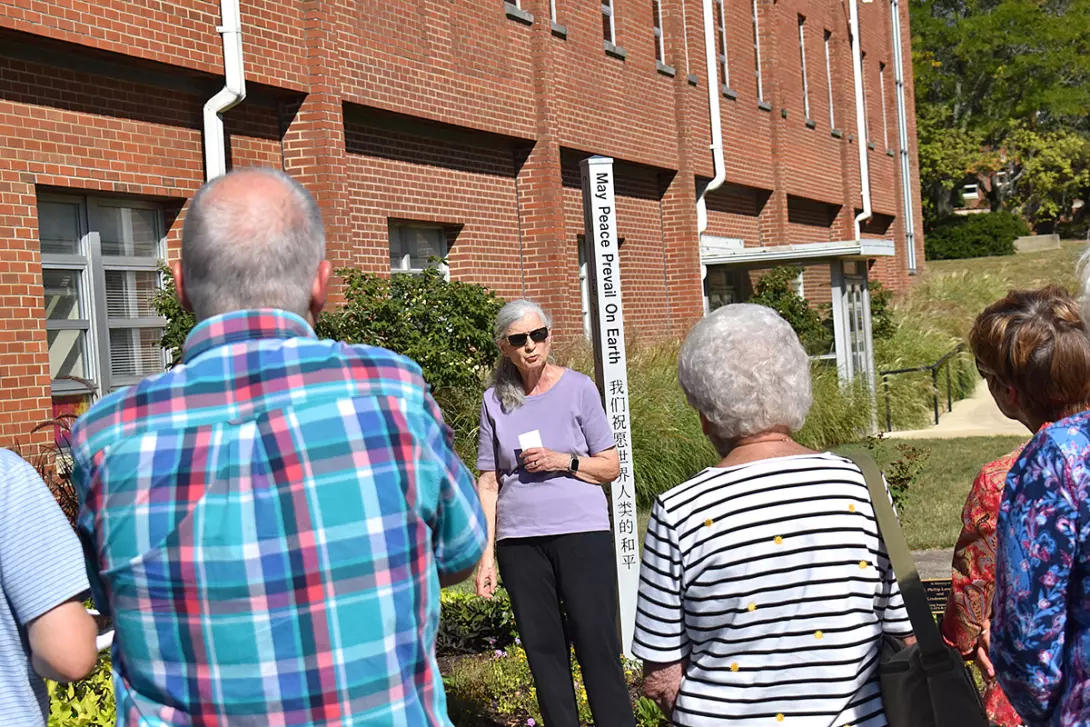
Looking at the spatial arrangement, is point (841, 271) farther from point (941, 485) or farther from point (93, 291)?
point (93, 291)

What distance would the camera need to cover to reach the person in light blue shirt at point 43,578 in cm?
260

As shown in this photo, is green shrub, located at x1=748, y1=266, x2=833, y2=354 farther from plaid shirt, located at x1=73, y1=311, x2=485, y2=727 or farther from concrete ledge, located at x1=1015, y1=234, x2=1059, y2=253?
concrete ledge, located at x1=1015, y1=234, x2=1059, y2=253

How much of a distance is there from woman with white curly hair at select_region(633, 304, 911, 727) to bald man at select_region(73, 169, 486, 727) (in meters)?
0.68

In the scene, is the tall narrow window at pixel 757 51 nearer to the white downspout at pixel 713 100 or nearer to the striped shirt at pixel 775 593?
the white downspout at pixel 713 100

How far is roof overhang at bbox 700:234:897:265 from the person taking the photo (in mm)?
19609

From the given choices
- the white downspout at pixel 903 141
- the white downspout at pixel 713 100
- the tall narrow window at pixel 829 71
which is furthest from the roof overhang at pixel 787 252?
the white downspout at pixel 903 141

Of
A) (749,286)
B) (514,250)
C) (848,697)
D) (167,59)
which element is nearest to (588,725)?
(848,697)

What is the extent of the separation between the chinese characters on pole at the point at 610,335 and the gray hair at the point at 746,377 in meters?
3.67

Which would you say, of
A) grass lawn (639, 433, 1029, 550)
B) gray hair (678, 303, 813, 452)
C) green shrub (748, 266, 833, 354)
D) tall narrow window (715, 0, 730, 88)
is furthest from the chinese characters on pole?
tall narrow window (715, 0, 730, 88)

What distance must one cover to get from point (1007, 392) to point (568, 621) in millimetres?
2615

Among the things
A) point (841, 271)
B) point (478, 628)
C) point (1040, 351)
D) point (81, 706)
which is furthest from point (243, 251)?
point (841, 271)

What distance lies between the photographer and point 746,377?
307 cm

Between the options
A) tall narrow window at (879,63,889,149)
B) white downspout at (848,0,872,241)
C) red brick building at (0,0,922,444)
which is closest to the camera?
red brick building at (0,0,922,444)

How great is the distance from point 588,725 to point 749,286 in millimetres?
17069
